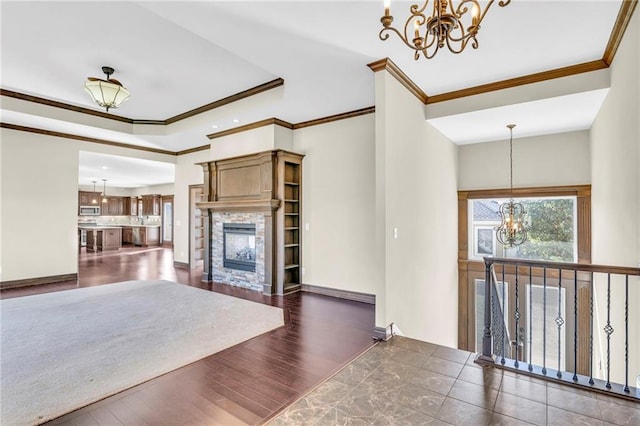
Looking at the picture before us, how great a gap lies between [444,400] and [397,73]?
320cm

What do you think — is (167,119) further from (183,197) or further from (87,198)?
(87,198)

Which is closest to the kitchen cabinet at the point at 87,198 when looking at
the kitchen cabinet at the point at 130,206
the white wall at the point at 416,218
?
the kitchen cabinet at the point at 130,206

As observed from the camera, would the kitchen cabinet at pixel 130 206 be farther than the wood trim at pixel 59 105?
Yes

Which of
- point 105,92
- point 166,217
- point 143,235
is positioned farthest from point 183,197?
point 143,235

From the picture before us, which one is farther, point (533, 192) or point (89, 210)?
point (89, 210)

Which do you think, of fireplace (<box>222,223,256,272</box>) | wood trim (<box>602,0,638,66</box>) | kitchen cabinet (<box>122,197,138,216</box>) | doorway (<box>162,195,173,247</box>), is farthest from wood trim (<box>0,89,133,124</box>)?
kitchen cabinet (<box>122,197,138,216</box>)

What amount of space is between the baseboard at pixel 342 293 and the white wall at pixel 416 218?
2.62 ft

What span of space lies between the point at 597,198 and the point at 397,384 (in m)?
4.38

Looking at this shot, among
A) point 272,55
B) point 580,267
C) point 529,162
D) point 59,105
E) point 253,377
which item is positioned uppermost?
point 59,105

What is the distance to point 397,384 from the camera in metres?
2.48

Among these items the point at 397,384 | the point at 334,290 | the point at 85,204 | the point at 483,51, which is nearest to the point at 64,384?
the point at 397,384

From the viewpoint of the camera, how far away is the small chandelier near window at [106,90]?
12.7ft

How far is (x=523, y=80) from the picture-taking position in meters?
3.83

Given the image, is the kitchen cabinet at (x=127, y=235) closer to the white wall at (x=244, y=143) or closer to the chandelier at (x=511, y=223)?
the white wall at (x=244, y=143)
